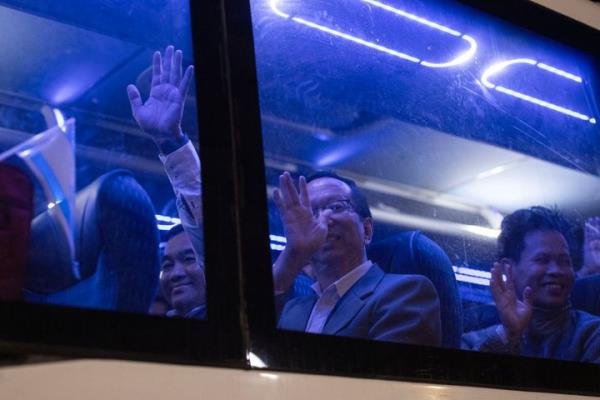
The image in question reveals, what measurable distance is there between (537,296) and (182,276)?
64 cm

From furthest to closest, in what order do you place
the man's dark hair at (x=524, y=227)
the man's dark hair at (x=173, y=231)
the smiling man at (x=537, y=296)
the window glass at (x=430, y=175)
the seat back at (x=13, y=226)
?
1. the man's dark hair at (x=524, y=227)
2. the smiling man at (x=537, y=296)
3. the window glass at (x=430, y=175)
4. the man's dark hair at (x=173, y=231)
5. the seat back at (x=13, y=226)

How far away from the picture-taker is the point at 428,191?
130 centimetres

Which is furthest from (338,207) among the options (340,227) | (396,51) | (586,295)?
(586,295)

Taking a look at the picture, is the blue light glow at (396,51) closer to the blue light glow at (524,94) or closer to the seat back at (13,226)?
the blue light glow at (524,94)

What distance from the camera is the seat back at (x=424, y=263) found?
1149 millimetres

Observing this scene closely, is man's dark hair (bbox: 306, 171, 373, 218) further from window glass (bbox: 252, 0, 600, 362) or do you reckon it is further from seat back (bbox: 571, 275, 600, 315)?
seat back (bbox: 571, 275, 600, 315)

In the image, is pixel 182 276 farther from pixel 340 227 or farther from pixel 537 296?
pixel 537 296

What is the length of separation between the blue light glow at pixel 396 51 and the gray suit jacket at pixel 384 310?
43 cm

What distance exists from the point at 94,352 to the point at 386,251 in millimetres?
502

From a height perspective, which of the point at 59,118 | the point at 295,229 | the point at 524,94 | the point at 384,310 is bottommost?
the point at 384,310

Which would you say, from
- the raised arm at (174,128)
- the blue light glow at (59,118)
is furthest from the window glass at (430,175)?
the blue light glow at (59,118)

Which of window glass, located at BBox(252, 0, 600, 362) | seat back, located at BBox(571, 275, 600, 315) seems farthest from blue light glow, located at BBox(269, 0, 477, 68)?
seat back, located at BBox(571, 275, 600, 315)

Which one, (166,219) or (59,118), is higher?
(59,118)

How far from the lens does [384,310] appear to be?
108 centimetres
